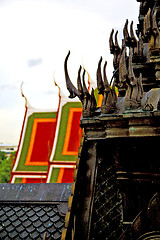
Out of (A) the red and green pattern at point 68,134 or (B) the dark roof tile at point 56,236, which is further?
(A) the red and green pattern at point 68,134

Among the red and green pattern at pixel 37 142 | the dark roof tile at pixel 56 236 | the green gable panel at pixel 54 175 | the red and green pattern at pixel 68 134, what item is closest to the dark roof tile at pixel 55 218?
the dark roof tile at pixel 56 236

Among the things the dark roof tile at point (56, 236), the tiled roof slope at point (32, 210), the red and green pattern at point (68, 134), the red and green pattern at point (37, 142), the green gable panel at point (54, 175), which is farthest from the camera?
the red and green pattern at point (37, 142)

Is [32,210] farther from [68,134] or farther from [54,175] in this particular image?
[68,134]

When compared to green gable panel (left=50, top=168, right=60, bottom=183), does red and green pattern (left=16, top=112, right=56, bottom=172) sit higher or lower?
higher

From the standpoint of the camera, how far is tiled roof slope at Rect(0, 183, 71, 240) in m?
3.94

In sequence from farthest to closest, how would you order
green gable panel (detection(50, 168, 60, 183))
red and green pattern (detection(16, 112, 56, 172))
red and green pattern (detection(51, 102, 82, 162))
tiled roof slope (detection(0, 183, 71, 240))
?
red and green pattern (detection(16, 112, 56, 172)) < red and green pattern (detection(51, 102, 82, 162)) < green gable panel (detection(50, 168, 60, 183)) < tiled roof slope (detection(0, 183, 71, 240))

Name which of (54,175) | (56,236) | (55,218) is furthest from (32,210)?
(54,175)

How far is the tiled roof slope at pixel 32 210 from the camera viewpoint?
394 centimetres

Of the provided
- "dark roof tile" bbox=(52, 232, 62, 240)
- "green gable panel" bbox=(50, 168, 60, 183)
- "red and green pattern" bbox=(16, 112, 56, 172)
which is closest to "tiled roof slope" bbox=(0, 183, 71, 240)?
"dark roof tile" bbox=(52, 232, 62, 240)

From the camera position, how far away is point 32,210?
4.26 m

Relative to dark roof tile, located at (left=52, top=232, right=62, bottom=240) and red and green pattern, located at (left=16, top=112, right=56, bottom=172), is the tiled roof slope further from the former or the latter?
red and green pattern, located at (left=16, top=112, right=56, bottom=172)

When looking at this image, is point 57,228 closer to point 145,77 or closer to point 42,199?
point 42,199

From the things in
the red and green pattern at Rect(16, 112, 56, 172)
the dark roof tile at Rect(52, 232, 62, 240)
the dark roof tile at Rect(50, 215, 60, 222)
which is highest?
the red and green pattern at Rect(16, 112, 56, 172)

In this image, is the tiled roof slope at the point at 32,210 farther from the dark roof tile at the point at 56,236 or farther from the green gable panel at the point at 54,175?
the green gable panel at the point at 54,175
